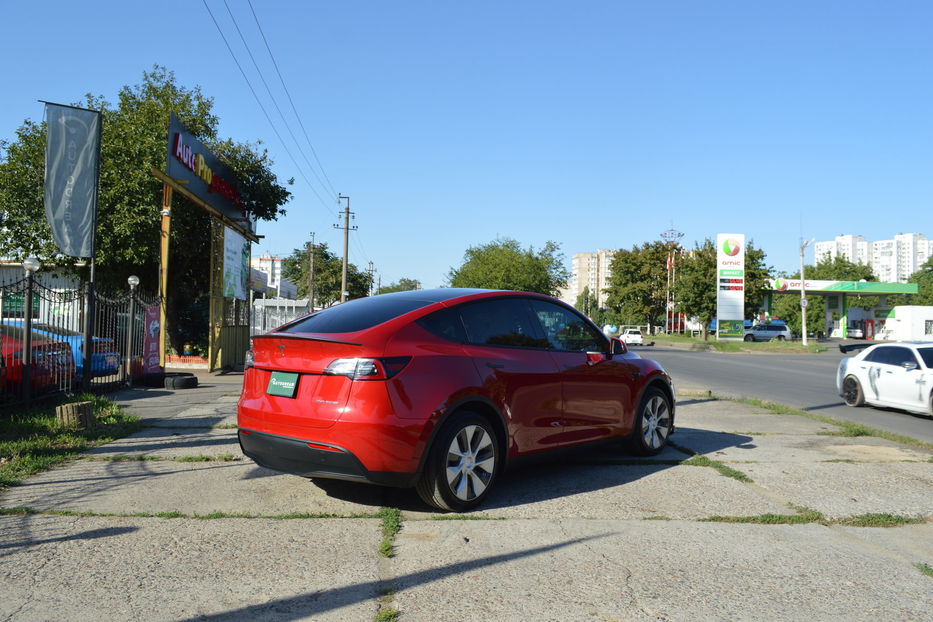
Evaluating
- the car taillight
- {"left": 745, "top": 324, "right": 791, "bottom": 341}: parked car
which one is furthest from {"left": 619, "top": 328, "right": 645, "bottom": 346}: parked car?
the car taillight

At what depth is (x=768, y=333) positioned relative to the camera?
59344 mm

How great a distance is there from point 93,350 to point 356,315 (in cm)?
884

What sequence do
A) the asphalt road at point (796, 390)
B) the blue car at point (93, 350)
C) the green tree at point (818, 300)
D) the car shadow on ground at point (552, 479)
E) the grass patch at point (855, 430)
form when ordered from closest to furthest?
the car shadow on ground at point (552, 479)
the grass patch at point (855, 430)
the blue car at point (93, 350)
the asphalt road at point (796, 390)
the green tree at point (818, 300)

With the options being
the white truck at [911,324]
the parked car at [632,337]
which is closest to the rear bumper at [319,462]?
the parked car at [632,337]

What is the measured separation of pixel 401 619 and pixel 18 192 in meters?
24.9

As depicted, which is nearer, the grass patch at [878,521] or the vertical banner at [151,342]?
the grass patch at [878,521]

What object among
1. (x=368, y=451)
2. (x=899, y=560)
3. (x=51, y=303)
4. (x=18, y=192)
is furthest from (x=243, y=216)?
(x=899, y=560)

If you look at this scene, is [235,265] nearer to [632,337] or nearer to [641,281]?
[632,337]

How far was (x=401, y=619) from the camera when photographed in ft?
10.7

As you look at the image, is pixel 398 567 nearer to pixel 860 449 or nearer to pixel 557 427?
pixel 557 427

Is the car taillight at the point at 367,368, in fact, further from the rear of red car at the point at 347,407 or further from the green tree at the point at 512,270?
the green tree at the point at 512,270

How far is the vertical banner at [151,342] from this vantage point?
568 inches

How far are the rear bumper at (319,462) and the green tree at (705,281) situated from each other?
2095 inches

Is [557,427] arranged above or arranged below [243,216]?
below
